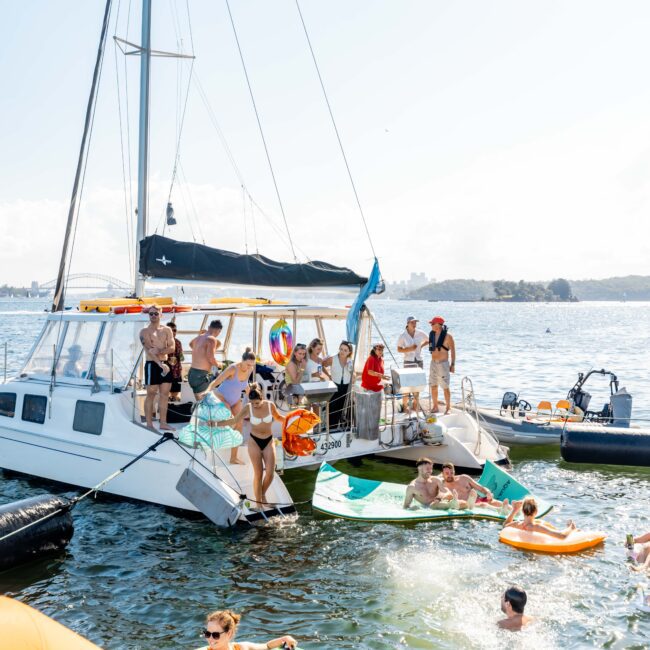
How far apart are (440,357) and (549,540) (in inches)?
204

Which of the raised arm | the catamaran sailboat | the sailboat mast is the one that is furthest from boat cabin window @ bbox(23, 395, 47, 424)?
the raised arm

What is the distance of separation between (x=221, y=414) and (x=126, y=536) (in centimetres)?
234

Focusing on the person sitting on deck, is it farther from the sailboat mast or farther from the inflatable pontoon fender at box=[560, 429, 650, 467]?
the sailboat mast

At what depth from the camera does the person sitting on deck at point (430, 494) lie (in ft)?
39.2

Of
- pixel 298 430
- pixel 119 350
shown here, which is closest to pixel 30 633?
pixel 298 430

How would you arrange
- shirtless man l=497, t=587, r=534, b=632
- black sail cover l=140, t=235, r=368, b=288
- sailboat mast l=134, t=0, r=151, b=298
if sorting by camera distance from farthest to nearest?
1. sailboat mast l=134, t=0, r=151, b=298
2. black sail cover l=140, t=235, r=368, b=288
3. shirtless man l=497, t=587, r=534, b=632

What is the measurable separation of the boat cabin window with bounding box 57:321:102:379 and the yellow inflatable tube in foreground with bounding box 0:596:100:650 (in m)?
7.10

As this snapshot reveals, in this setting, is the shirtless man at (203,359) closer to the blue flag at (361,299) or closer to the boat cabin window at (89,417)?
the boat cabin window at (89,417)

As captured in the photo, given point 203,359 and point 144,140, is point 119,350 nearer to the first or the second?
point 203,359

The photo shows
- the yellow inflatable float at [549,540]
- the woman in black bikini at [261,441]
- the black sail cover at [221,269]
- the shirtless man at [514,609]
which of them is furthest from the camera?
the black sail cover at [221,269]

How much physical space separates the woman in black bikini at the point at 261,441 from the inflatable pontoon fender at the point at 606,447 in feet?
24.1

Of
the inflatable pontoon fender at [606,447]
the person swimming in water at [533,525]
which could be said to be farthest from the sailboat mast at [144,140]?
the inflatable pontoon fender at [606,447]

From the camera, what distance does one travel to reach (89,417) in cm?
1260

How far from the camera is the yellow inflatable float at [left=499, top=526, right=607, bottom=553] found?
409 inches
